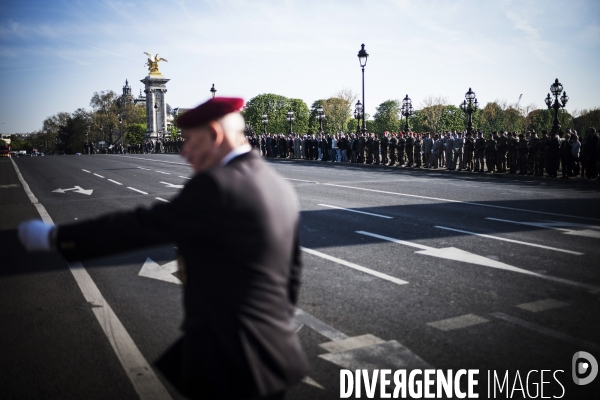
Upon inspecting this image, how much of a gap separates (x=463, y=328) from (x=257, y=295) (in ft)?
11.2

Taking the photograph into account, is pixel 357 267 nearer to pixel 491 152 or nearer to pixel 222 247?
pixel 222 247

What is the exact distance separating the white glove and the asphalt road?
6.64 feet

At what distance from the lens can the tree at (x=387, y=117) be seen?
13512 cm

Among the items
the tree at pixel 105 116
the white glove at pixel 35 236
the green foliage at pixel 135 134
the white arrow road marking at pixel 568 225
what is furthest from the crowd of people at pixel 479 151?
the green foliage at pixel 135 134

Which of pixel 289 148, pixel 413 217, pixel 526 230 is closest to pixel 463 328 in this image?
pixel 526 230

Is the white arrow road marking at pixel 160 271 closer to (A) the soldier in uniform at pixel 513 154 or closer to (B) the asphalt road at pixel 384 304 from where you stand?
(B) the asphalt road at pixel 384 304

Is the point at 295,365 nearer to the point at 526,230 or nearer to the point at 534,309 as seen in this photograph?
the point at 534,309

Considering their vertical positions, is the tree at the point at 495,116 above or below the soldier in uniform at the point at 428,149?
above

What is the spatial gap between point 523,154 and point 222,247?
24382mm

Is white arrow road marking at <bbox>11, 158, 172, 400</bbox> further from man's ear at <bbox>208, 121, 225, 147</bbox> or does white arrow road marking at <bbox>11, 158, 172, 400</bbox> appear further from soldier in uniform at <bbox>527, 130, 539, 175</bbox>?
soldier in uniform at <bbox>527, 130, 539, 175</bbox>

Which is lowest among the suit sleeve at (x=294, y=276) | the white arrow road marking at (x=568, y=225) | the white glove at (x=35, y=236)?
the white arrow road marking at (x=568, y=225)

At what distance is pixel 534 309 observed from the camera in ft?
17.9

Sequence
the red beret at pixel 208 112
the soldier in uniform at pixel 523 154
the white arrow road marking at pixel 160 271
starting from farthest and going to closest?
the soldier in uniform at pixel 523 154, the white arrow road marking at pixel 160 271, the red beret at pixel 208 112

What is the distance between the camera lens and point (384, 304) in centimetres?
567
